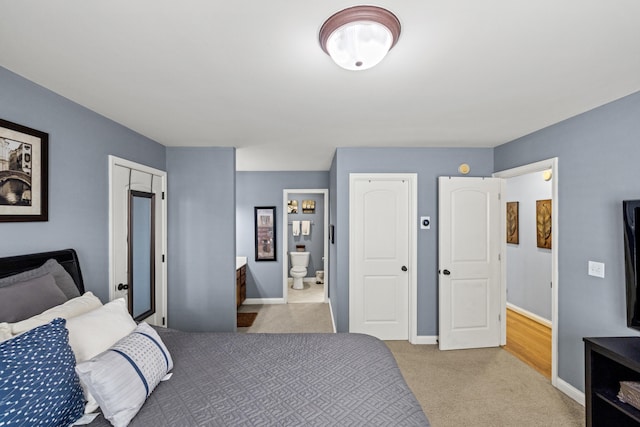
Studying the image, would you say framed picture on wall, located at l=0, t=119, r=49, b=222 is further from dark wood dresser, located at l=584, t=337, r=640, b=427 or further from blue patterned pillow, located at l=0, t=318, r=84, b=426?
dark wood dresser, located at l=584, t=337, r=640, b=427

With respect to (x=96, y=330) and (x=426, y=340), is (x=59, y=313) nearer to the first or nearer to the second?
(x=96, y=330)

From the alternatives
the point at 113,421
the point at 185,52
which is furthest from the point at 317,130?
the point at 113,421

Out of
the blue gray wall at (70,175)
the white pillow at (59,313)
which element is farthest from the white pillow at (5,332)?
the blue gray wall at (70,175)

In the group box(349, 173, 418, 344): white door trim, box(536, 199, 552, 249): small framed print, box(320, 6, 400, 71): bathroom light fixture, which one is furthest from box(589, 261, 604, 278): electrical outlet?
box(320, 6, 400, 71): bathroom light fixture

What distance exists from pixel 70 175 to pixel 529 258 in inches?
227

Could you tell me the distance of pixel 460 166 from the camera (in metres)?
3.71

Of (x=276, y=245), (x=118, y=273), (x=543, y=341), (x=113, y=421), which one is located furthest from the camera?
(x=276, y=245)

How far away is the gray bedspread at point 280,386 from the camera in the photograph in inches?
48.9

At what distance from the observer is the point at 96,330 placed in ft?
4.60

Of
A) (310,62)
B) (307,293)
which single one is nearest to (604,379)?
(310,62)

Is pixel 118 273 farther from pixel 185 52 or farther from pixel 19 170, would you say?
pixel 185 52

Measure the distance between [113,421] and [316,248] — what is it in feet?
20.6

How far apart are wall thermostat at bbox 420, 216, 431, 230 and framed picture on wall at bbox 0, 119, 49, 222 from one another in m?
3.58

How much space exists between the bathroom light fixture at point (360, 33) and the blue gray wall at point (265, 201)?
4.13 meters
